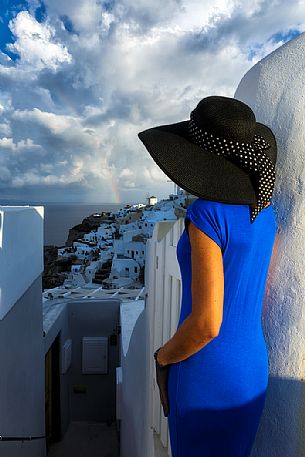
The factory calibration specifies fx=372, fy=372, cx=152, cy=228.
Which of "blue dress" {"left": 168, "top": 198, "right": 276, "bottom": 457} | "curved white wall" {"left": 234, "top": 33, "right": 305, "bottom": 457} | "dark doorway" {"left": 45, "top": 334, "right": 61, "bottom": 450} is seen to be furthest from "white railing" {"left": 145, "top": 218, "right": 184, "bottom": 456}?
"dark doorway" {"left": 45, "top": 334, "right": 61, "bottom": 450}

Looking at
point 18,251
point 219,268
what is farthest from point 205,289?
point 18,251

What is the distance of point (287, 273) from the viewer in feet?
4.28

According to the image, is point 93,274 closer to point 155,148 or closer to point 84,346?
point 84,346

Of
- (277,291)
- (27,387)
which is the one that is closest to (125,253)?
(27,387)

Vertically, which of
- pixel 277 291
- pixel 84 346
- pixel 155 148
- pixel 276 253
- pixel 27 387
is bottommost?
pixel 84 346

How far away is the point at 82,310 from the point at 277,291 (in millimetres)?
7494

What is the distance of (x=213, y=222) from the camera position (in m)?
1.02

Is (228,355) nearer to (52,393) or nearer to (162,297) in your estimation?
(162,297)

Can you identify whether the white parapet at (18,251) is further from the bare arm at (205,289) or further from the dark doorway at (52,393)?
the dark doorway at (52,393)

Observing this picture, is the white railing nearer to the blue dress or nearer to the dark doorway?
the blue dress

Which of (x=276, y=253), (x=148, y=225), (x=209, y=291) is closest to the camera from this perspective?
(x=209, y=291)

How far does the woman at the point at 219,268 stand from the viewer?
1.02 meters

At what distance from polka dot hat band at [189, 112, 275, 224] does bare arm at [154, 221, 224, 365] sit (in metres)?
0.18

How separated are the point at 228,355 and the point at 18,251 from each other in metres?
3.16
